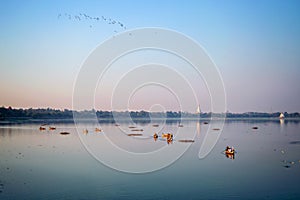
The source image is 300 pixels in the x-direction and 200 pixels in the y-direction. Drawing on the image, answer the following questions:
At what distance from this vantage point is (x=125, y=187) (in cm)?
1753

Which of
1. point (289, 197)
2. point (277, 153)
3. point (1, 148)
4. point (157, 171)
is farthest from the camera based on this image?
point (1, 148)

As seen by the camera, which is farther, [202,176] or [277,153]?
[277,153]

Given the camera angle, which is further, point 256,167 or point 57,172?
point 256,167

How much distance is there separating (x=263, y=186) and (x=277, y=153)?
14932 mm

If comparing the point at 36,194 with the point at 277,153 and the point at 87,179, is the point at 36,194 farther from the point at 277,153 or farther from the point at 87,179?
the point at 277,153

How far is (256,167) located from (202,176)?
6.04 meters

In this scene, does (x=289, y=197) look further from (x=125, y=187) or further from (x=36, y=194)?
(x=36, y=194)

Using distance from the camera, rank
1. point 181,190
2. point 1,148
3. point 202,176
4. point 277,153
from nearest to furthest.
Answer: point 181,190, point 202,176, point 277,153, point 1,148

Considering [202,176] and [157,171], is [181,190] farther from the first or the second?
[157,171]

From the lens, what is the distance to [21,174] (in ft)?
67.8

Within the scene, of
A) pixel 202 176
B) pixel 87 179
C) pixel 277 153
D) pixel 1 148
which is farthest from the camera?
pixel 1 148

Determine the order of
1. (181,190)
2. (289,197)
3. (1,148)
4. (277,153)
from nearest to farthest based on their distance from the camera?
1. (289,197)
2. (181,190)
3. (277,153)
4. (1,148)

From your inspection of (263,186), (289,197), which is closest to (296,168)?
(263,186)

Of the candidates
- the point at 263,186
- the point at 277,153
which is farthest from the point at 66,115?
the point at 263,186
